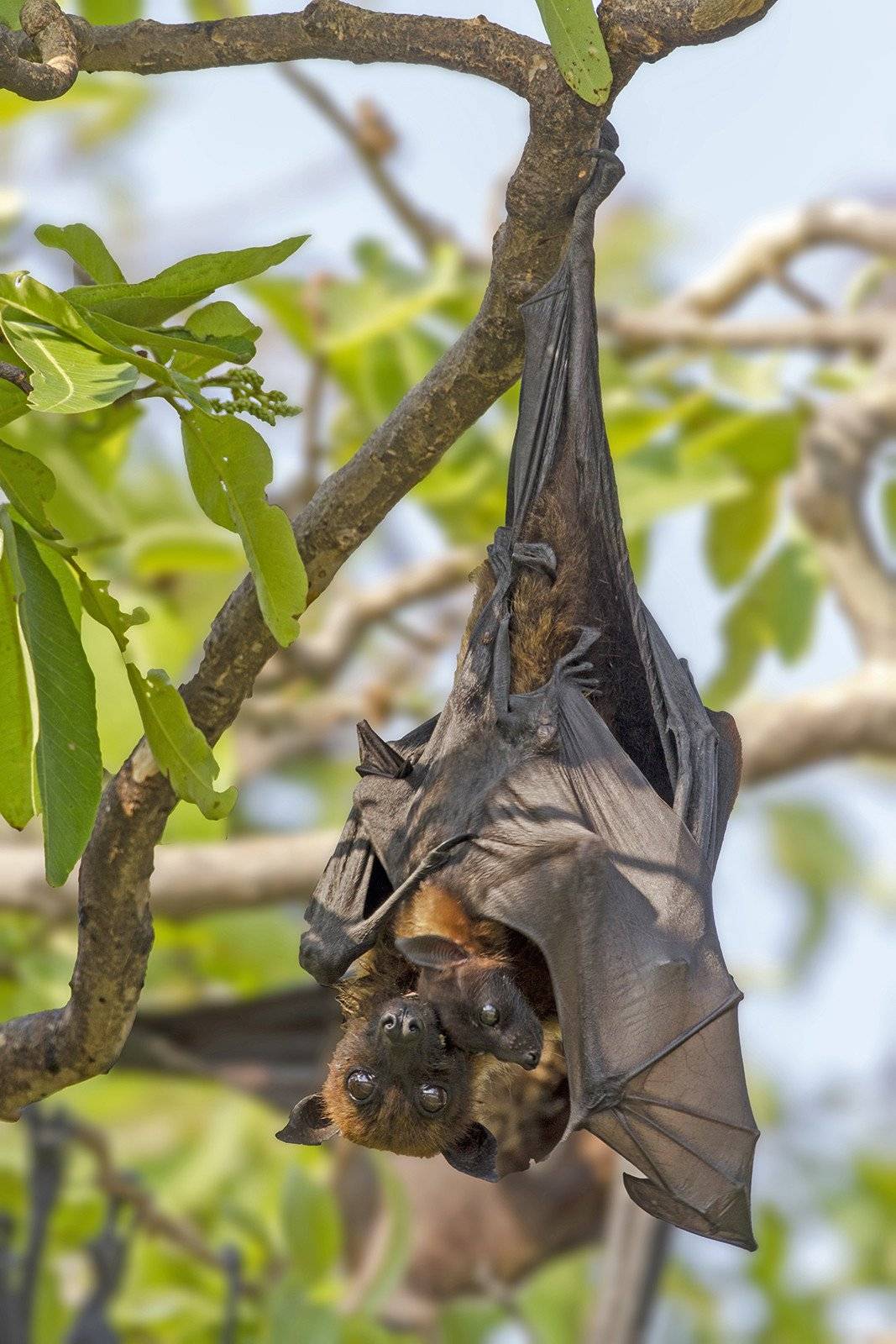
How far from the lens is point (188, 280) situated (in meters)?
2.35

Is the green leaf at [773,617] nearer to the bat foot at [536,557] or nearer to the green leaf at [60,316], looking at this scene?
the bat foot at [536,557]

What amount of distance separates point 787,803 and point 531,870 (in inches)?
455

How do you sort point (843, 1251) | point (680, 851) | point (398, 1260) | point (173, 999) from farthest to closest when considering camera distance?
point (843, 1251), point (173, 999), point (398, 1260), point (680, 851)

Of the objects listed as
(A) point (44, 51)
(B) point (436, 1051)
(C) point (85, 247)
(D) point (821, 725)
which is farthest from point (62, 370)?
(D) point (821, 725)

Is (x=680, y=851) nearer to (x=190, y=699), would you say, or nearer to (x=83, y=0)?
(x=190, y=699)

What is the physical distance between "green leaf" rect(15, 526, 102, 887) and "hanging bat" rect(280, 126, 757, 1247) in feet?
3.41

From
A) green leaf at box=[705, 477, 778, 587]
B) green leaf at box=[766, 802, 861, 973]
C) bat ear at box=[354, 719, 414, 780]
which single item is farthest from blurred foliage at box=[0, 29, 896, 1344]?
green leaf at box=[766, 802, 861, 973]

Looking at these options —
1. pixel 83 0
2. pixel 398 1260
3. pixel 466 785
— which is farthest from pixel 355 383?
pixel 398 1260

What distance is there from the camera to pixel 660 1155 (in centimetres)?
308

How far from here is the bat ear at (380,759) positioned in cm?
365

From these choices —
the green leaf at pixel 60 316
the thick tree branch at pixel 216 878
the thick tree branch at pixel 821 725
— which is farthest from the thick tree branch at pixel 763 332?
the green leaf at pixel 60 316

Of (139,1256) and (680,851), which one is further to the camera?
(139,1256)

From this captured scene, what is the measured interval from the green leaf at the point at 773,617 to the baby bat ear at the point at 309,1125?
333cm

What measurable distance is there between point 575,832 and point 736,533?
3.49 meters
